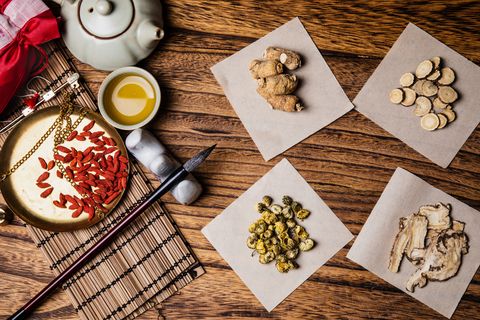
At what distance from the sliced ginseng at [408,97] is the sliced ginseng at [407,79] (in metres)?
0.01

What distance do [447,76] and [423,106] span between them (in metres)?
0.08

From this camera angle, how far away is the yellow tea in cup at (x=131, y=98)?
1.00 meters

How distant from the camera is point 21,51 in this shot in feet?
3.30

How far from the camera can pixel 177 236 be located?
1.01 metres

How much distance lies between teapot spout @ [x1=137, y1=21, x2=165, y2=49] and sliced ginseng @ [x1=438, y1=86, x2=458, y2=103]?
60 centimetres

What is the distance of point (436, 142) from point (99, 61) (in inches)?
28.8

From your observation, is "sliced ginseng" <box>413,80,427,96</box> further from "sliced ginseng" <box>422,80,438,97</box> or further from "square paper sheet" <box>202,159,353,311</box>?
"square paper sheet" <box>202,159,353,311</box>

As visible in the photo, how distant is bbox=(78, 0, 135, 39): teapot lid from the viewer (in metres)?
0.93

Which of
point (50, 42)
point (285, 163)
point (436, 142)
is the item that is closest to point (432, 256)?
point (436, 142)

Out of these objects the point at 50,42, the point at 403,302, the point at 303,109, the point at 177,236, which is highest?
the point at 50,42

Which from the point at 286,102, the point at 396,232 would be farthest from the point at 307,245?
the point at 286,102

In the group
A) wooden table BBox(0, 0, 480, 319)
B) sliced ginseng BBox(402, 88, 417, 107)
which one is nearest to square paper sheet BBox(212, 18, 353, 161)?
wooden table BBox(0, 0, 480, 319)

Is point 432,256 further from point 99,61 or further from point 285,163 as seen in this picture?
point 99,61

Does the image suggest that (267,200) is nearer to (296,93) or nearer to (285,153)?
(285,153)
